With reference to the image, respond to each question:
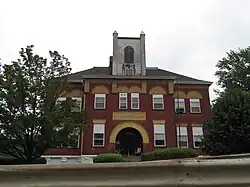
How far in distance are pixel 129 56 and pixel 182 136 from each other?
9.94 meters

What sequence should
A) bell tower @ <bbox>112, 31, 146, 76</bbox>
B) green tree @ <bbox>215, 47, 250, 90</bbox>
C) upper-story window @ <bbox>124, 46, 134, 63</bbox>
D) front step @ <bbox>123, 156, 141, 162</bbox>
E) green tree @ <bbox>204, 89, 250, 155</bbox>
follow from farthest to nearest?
1. green tree @ <bbox>215, 47, 250, 90</bbox>
2. upper-story window @ <bbox>124, 46, 134, 63</bbox>
3. bell tower @ <bbox>112, 31, 146, 76</bbox>
4. front step @ <bbox>123, 156, 141, 162</bbox>
5. green tree @ <bbox>204, 89, 250, 155</bbox>

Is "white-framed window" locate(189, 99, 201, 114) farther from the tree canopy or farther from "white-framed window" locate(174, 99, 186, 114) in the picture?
the tree canopy

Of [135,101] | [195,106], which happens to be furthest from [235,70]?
[135,101]

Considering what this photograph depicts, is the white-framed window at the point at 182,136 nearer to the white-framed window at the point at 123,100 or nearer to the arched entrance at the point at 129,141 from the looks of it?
the arched entrance at the point at 129,141

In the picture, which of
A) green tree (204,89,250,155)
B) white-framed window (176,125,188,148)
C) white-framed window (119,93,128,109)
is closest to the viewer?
green tree (204,89,250,155)

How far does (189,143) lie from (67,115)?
1202cm

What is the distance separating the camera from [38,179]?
1447 mm

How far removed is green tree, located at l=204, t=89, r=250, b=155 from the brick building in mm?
12984

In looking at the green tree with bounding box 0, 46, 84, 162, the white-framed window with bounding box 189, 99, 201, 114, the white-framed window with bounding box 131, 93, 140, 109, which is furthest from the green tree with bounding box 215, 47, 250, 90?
the green tree with bounding box 0, 46, 84, 162

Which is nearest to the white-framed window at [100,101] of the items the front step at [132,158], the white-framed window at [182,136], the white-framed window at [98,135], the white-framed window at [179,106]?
the white-framed window at [98,135]

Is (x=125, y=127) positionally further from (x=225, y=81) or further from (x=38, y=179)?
(x=38, y=179)

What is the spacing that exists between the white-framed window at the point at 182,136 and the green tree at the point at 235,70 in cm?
1136

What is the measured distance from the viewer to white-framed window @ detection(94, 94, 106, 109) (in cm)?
2869

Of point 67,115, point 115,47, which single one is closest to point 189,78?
point 115,47
